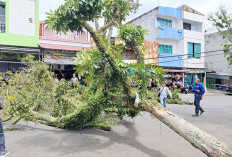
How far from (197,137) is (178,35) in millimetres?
22539

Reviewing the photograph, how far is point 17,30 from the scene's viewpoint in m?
14.4

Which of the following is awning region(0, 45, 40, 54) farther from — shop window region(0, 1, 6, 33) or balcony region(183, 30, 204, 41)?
balcony region(183, 30, 204, 41)

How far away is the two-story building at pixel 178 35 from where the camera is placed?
77.3 ft

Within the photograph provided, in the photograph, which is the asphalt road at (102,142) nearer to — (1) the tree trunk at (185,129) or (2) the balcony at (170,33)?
(1) the tree trunk at (185,129)

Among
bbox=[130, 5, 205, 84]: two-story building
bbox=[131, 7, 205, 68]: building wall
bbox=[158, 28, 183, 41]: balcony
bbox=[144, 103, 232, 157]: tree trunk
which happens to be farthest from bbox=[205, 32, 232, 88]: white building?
bbox=[144, 103, 232, 157]: tree trunk

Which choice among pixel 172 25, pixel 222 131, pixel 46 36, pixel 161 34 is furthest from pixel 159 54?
pixel 222 131

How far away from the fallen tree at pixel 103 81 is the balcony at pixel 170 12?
18831mm

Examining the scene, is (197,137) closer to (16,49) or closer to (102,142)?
(102,142)

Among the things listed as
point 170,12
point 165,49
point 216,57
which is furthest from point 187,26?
point 216,57

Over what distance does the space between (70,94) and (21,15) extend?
10298mm

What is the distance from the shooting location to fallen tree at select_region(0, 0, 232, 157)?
4262 millimetres

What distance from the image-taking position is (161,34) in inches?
918

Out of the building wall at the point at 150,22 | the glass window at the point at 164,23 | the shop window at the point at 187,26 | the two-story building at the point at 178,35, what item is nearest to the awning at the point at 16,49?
the two-story building at the point at 178,35

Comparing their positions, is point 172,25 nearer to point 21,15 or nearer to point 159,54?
point 159,54
